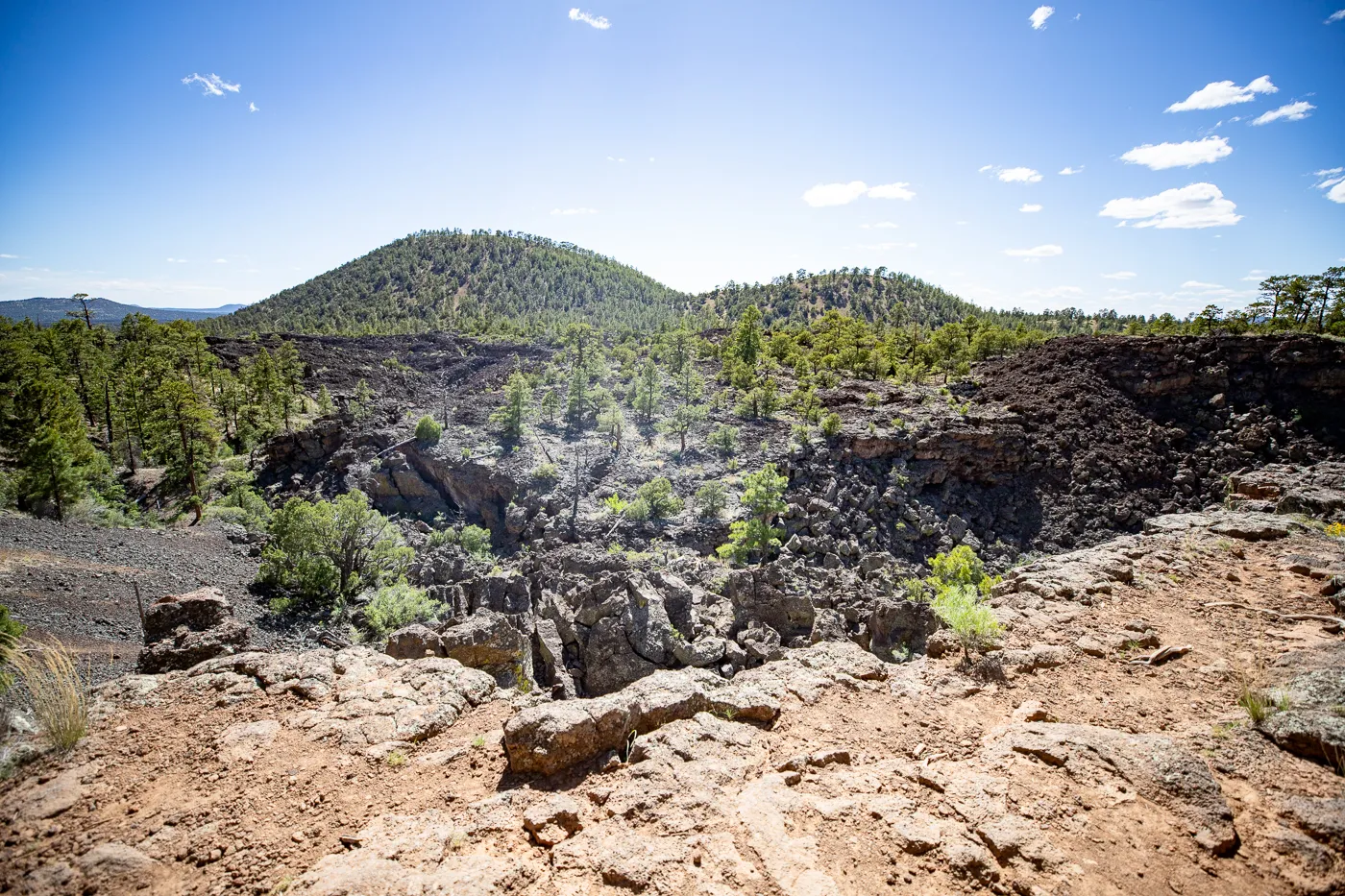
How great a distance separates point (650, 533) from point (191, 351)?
47.4 m

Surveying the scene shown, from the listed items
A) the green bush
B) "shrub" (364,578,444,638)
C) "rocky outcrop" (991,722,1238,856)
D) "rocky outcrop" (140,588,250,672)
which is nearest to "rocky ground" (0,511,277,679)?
the green bush

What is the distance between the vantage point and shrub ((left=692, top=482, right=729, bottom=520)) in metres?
24.6

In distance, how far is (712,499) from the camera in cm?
2467

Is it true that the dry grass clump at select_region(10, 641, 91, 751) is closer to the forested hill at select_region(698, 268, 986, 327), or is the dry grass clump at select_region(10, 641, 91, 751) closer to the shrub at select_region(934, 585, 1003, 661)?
the shrub at select_region(934, 585, 1003, 661)

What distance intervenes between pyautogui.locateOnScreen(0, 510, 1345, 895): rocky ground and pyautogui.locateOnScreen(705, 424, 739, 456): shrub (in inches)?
900

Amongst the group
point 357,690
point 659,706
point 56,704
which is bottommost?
point 357,690

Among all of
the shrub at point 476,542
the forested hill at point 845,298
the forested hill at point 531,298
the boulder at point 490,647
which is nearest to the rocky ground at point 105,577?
the shrub at point 476,542

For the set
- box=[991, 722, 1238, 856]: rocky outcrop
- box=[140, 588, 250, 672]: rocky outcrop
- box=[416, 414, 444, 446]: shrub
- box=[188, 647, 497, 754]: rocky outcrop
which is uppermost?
box=[416, 414, 444, 446]: shrub

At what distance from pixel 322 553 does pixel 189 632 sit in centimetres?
1178

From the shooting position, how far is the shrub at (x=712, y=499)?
2462cm

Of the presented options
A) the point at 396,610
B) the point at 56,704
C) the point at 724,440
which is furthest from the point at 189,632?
the point at 724,440

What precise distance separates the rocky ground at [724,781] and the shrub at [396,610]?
9873 mm

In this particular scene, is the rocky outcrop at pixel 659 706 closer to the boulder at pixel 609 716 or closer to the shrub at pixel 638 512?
the boulder at pixel 609 716

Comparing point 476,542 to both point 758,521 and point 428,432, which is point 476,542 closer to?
point 428,432
